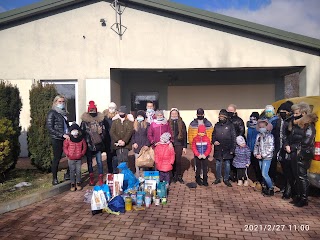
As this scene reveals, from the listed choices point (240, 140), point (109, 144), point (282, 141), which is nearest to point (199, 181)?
point (240, 140)

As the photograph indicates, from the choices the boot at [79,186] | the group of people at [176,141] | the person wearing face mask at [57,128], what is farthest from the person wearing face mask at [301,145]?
the person wearing face mask at [57,128]

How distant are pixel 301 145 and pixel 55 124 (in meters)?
4.90

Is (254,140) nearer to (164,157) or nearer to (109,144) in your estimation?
(164,157)

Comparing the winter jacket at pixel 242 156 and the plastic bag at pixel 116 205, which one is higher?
the winter jacket at pixel 242 156

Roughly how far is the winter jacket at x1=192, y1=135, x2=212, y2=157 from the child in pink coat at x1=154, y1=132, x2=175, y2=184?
2.32ft

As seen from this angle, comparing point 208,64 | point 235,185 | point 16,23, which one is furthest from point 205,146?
point 16,23

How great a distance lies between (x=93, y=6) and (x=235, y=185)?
7.08 m

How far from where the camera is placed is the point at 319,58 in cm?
862

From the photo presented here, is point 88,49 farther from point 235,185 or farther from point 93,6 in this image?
point 235,185

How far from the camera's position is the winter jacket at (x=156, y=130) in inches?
236

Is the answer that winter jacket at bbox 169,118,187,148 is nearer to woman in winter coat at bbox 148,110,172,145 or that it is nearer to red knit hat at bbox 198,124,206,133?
woman in winter coat at bbox 148,110,172,145

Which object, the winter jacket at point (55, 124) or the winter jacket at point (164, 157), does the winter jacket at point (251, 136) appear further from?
the winter jacket at point (55, 124)

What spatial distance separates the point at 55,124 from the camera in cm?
584

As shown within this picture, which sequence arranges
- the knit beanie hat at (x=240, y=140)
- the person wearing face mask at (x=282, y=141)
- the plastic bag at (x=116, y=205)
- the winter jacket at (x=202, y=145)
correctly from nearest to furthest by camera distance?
1. the plastic bag at (x=116, y=205)
2. the person wearing face mask at (x=282, y=141)
3. the knit beanie hat at (x=240, y=140)
4. the winter jacket at (x=202, y=145)
